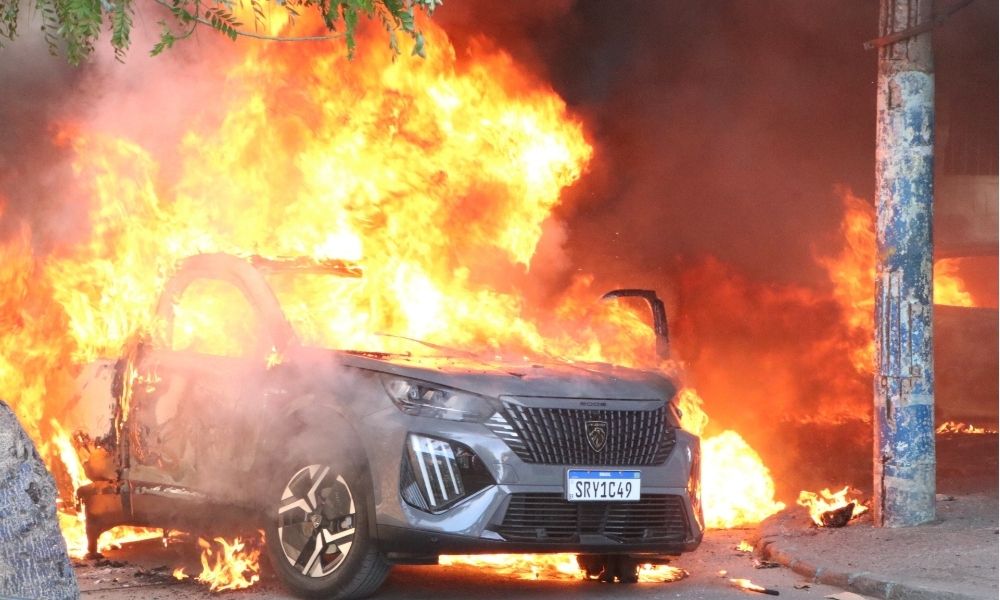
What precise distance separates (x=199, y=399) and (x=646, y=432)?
2.41 meters

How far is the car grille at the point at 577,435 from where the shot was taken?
23.3 ft

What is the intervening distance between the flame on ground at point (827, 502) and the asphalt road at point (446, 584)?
1.69 metres

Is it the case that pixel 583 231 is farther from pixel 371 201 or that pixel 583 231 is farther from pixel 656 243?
pixel 371 201

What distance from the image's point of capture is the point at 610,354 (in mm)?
9320

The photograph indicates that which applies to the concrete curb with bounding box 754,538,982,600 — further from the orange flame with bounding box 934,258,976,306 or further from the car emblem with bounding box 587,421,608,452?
the orange flame with bounding box 934,258,976,306

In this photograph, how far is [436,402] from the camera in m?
7.05

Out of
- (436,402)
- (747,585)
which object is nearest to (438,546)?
(436,402)

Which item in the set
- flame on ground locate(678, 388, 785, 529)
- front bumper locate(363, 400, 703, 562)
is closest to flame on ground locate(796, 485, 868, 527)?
flame on ground locate(678, 388, 785, 529)

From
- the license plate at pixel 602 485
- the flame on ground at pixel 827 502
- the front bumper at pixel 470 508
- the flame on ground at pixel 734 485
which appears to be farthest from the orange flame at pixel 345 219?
the license plate at pixel 602 485

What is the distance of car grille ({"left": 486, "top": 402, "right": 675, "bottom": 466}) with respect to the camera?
7.10 metres

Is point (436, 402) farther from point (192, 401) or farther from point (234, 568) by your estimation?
point (234, 568)

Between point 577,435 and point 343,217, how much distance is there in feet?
10.2

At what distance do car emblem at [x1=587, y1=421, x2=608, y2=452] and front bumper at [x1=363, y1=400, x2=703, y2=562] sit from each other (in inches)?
4.8

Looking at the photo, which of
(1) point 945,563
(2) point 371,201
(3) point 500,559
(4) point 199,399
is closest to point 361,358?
(4) point 199,399
